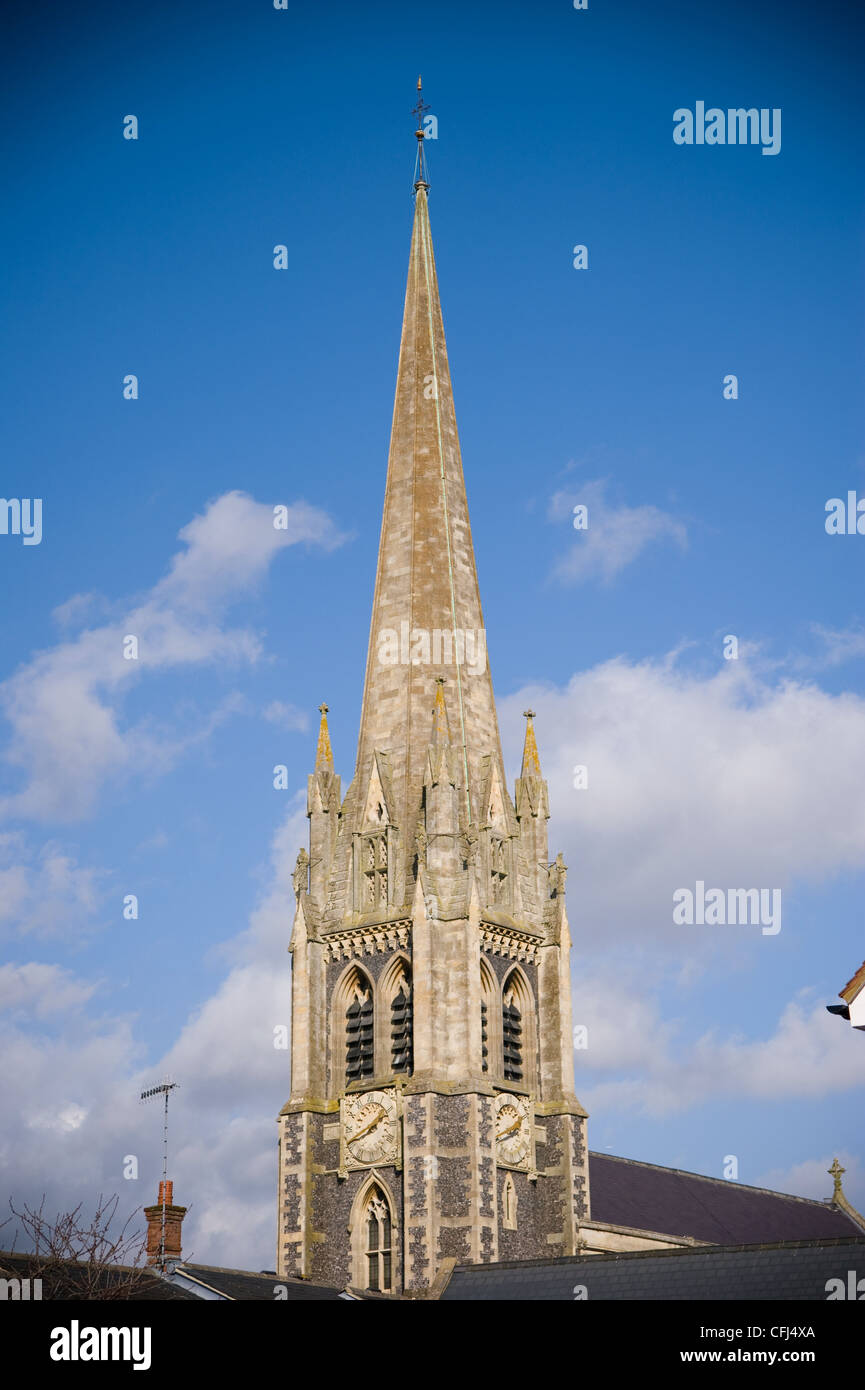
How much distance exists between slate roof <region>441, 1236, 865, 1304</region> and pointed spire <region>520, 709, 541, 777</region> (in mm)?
19488

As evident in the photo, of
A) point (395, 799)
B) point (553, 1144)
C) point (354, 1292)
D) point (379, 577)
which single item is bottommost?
point (354, 1292)

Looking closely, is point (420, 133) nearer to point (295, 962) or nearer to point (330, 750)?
point (330, 750)

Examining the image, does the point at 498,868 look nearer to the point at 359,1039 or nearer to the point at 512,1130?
the point at 359,1039

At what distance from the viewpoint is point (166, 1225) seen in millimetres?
50250

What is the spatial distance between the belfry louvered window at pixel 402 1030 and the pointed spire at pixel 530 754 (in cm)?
933

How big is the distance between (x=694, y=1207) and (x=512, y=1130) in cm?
1219

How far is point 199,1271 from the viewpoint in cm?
4628

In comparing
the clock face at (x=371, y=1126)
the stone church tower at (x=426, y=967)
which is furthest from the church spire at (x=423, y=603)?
the clock face at (x=371, y=1126)

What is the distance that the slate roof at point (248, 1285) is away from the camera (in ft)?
149

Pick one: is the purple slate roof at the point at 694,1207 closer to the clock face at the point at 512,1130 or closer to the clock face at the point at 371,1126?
the clock face at the point at 512,1130

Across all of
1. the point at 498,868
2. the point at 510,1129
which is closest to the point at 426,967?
the point at 498,868

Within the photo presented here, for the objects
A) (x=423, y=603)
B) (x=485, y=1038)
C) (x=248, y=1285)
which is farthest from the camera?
(x=423, y=603)
